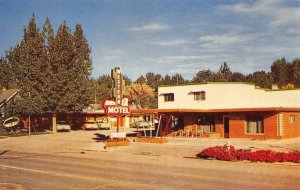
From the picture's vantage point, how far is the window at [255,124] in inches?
1463

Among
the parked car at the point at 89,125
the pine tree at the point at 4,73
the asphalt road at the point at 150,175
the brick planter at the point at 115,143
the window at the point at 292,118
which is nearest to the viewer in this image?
the asphalt road at the point at 150,175

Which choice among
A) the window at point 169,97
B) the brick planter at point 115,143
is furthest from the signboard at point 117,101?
the window at point 169,97

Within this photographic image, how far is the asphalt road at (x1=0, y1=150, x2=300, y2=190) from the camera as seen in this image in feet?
47.0

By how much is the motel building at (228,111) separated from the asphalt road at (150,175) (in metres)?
16.5

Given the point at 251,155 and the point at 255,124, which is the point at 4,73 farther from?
the point at 251,155

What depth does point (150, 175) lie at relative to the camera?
17.0 m

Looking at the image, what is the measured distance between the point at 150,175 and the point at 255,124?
76.7ft

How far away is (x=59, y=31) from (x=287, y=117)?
34965 millimetres

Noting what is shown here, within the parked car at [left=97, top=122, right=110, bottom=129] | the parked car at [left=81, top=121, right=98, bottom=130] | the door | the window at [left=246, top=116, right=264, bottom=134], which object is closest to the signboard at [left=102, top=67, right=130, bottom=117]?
the door

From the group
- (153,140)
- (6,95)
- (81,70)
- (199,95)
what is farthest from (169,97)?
(6,95)

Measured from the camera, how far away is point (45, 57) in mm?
53906

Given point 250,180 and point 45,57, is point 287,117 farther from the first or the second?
point 45,57

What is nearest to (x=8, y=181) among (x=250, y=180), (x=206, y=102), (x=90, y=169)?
(x=90, y=169)

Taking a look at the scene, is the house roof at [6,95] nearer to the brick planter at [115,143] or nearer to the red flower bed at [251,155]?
the brick planter at [115,143]
